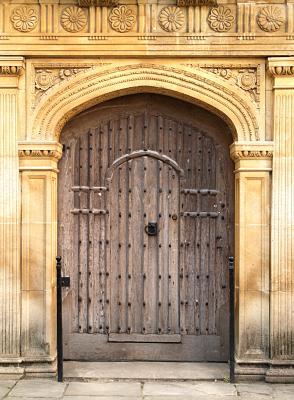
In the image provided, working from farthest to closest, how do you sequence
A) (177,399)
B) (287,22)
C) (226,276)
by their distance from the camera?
(226,276), (287,22), (177,399)

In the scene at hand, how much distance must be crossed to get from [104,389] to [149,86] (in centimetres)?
313

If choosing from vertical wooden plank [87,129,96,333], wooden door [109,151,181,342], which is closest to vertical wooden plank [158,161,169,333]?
wooden door [109,151,181,342]

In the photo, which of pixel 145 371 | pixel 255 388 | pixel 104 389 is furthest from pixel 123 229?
pixel 255 388

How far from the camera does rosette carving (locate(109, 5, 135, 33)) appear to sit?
6809 mm

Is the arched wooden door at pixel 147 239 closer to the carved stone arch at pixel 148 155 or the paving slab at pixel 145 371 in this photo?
the carved stone arch at pixel 148 155

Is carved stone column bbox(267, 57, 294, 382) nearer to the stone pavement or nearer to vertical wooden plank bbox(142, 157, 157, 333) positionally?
the stone pavement

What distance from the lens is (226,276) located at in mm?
7293

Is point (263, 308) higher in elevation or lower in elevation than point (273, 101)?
lower

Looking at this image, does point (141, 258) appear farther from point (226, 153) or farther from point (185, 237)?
point (226, 153)

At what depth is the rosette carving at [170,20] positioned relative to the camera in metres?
→ 6.82

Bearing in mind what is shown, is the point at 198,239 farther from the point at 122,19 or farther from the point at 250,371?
the point at 122,19

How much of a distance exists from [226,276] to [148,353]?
4.02ft

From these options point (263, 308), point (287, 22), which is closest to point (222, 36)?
point (287, 22)

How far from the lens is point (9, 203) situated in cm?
687
